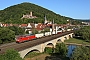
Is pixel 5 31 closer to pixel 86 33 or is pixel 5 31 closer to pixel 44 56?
pixel 44 56

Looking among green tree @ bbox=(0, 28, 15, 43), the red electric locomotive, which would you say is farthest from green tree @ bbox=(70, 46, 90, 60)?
green tree @ bbox=(0, 28, 15, 43)

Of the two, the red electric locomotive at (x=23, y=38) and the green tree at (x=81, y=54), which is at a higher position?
the red electric locomotive at (x=23, y=38)

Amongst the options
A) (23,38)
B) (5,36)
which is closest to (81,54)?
(23,38)

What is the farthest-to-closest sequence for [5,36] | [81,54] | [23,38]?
1. [5,36]
2. [23,38]
3. [81,54]

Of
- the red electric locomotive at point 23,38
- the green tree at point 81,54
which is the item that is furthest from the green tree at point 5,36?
the green tree at point 81,54

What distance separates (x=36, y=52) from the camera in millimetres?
51688

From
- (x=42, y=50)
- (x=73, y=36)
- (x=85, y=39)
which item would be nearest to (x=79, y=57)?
(x=42, y=50)

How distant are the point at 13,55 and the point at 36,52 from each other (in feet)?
72.5

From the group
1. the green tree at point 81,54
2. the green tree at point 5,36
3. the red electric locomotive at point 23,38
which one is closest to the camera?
the green tree at point 81,54

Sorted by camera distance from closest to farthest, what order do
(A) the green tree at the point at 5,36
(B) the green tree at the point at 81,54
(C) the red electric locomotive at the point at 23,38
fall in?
(B) the green tree at the point at 81,54, (C) the red electric locomotive at the point at 23,38, (A) the green tree at the point at 5,36

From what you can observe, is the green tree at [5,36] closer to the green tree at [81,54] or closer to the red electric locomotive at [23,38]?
the red electric locomotive at [23,38]

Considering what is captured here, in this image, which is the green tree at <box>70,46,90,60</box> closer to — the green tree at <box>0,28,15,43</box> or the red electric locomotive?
the red electric locomotive

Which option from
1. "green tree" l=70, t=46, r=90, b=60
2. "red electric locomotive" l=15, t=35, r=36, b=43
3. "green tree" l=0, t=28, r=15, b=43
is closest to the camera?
"green tree" l=70, t=46, r=90, b=60

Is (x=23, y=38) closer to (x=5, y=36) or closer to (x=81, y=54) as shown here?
(x=5, y=36)
